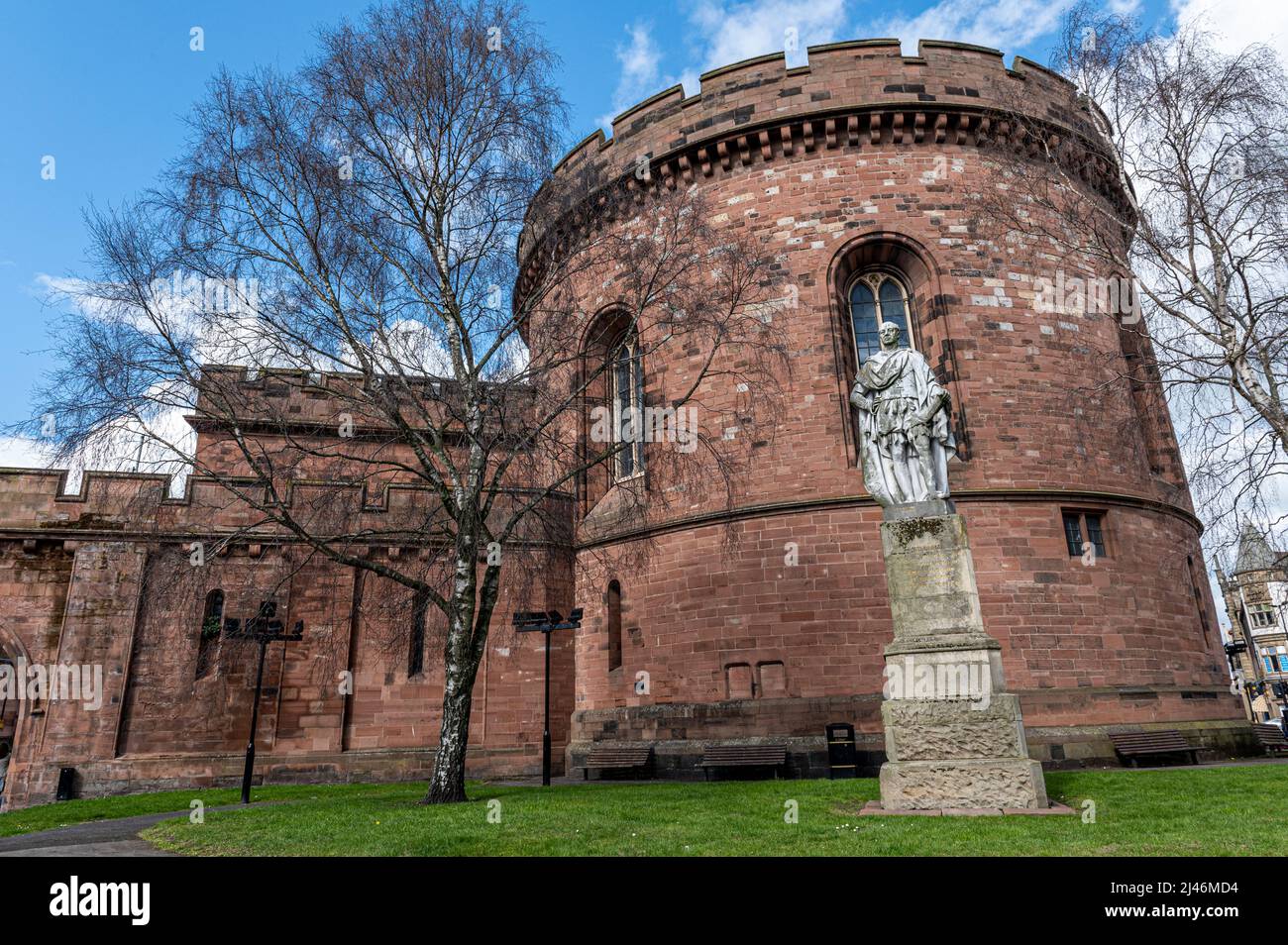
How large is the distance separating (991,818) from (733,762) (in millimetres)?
5932

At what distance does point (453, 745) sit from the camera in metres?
9.16

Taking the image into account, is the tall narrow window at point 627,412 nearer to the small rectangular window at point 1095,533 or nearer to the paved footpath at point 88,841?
the small rectangular window at point 1095,533

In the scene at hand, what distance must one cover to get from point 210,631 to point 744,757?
412 inches

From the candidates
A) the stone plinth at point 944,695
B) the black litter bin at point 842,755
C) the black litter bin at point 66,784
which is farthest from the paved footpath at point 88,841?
the black litter bin at point 842,755

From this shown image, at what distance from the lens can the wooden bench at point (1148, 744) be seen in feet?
37.3

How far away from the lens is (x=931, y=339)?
1395cm

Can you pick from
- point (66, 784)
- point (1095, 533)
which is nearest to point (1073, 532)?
point (1095, 533)

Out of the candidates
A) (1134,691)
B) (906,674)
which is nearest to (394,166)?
(906,674)

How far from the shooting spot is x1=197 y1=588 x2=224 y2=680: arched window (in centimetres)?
1448

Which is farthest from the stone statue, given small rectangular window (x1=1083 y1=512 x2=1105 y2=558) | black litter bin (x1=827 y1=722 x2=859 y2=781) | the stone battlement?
the stone battlement

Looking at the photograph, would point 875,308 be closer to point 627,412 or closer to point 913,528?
point 627,412

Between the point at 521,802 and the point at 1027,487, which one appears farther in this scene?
the point at 1027,487

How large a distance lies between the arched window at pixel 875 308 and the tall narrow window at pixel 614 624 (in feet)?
21.9
